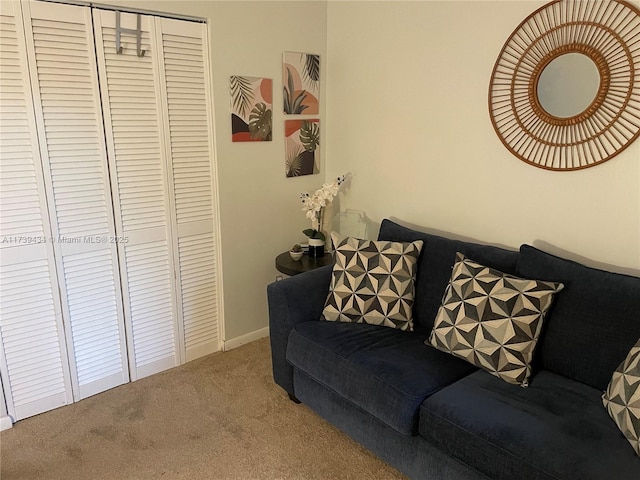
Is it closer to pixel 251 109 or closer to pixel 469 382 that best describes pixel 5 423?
pixel 251 109

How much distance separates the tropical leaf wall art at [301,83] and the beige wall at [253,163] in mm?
45

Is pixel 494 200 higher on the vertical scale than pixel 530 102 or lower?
lower

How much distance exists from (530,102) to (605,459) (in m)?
1.51

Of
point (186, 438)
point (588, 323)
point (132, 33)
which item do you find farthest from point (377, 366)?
point (132, 33)

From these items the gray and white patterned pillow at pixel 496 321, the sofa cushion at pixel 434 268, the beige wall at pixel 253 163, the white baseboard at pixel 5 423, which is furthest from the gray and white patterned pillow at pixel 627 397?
the white baseboard at pixel 5 423

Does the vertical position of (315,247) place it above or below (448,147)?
below

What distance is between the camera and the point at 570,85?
204 centimetres

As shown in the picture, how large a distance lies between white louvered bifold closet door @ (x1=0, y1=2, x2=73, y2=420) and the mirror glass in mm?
2307

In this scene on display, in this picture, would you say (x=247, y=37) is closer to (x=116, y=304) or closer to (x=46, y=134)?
(x=46, y=134)

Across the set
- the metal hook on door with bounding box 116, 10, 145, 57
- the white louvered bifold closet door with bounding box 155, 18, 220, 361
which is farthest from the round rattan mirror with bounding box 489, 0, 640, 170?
the metal hook on door with bounding box 116, 10, 145, 57

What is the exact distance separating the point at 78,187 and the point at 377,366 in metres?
1.64

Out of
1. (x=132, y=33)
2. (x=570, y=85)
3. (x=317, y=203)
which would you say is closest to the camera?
(x=570, y=85)

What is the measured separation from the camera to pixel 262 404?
244 centimetres

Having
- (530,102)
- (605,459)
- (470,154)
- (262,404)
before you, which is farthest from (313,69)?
(605,459)
